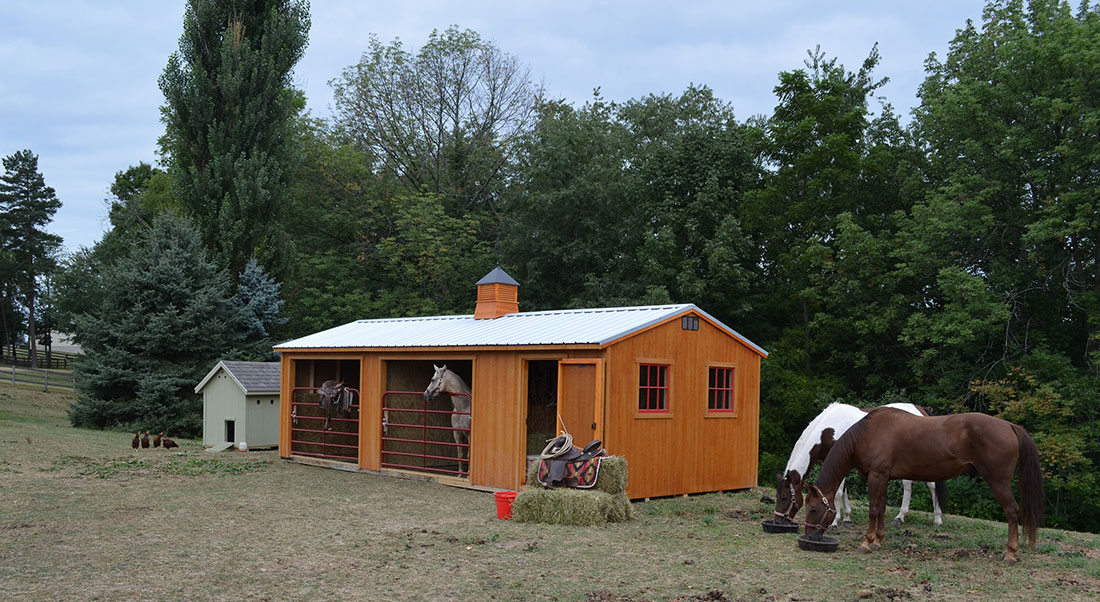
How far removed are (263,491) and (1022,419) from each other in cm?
1381

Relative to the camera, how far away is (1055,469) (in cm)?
1627

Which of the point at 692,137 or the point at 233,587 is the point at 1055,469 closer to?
the point at 692,137

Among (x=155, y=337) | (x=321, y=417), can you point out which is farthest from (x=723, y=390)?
(x=155, y=337)

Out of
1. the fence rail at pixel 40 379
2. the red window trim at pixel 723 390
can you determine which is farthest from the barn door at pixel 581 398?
the fence rail at pixel 40 379

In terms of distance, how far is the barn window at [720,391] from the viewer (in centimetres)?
1256

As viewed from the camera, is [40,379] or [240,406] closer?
[240,406]

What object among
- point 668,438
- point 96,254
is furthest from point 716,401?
point 96,254

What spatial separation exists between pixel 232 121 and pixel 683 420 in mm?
18565

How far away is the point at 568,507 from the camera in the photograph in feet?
31.4

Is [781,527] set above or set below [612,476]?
below

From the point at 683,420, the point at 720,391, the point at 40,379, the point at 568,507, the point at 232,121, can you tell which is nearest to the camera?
the point at 568,507

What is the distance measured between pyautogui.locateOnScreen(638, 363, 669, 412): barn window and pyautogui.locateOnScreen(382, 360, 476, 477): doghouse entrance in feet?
10.6

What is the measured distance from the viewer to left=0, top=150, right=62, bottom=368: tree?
4769 centimetres

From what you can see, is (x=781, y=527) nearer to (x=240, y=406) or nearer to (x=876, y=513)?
(x=876, y=513)
